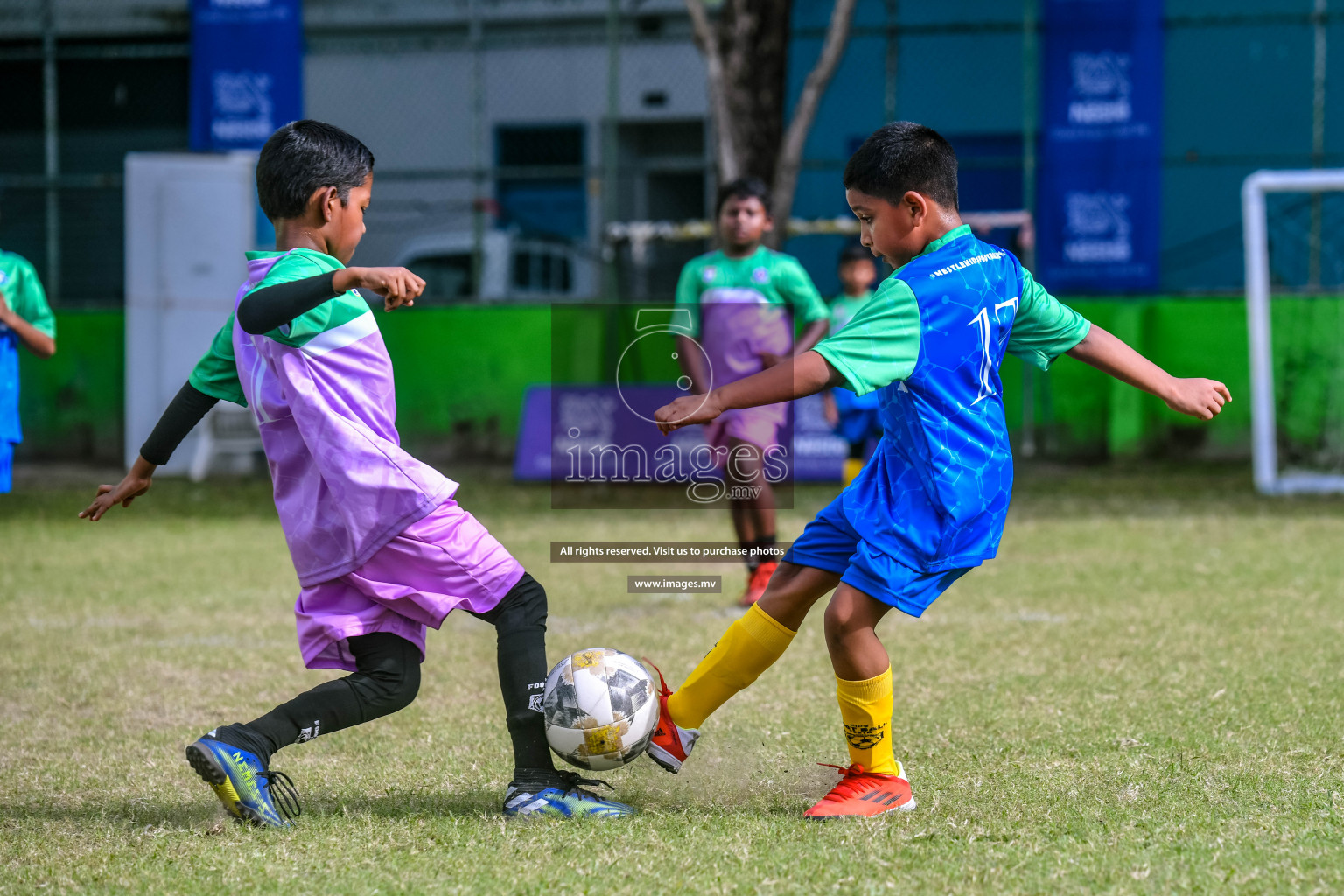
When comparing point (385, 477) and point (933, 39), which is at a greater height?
point (933, 39)

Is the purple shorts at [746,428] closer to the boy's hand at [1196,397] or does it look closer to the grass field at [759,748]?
the grass field at [759,748]

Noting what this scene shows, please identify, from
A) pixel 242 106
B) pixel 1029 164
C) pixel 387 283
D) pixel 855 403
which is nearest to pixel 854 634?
pixel 387 283

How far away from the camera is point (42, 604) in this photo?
20.9 ft

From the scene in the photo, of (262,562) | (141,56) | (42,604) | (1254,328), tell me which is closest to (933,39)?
(1254,328)

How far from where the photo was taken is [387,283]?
2.70 meters

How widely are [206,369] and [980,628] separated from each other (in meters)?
3.42

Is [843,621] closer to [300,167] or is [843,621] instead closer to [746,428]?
[300,167]

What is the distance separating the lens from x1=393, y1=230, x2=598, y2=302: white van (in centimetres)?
1344

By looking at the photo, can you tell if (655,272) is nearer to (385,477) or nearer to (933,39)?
(933,39)

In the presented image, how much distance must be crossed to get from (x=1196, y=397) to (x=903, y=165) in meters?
0.89

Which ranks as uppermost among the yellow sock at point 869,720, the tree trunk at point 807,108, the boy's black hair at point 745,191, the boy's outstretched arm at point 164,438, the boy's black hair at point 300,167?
the tree trunk at point 807,108

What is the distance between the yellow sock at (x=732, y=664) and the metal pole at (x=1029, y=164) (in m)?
9.22

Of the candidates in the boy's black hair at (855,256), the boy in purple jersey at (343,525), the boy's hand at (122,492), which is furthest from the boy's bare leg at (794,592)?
the boy's black hair at (855,256)

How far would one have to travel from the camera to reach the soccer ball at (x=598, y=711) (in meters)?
3.14
